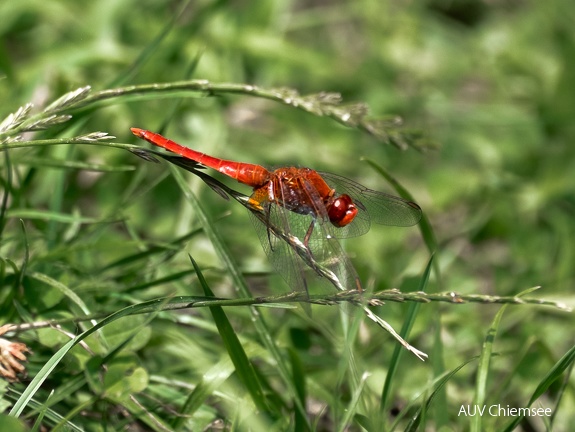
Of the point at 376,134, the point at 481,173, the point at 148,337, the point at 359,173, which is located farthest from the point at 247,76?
the point at 148,337

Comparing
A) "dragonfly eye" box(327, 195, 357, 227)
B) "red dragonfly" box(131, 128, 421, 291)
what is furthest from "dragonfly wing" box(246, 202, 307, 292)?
"dragonfly eye" box(327, 195, 357, 227)

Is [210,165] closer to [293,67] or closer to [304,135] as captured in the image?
[304,135]

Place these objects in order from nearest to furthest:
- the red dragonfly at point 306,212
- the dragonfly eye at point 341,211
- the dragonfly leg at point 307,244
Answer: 1. the dragonfly leg at point 307,244
2. the red dragonfly at point 306,212
3. the dragonfly eye at point 341,211

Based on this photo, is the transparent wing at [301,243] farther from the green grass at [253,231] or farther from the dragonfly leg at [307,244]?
the green grass at [253,231]

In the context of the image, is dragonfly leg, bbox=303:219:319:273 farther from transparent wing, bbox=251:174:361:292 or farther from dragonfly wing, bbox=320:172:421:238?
dragonfly wing, bbox=320:172:421:238

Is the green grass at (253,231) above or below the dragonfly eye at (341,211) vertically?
below

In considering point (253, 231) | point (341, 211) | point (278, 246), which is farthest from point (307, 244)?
point (253, 231)

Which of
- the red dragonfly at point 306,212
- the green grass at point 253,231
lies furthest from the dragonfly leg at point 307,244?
the green grass at point 253,231

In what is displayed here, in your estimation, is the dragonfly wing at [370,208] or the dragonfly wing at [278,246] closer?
the dragonfly wing at [278,246]
